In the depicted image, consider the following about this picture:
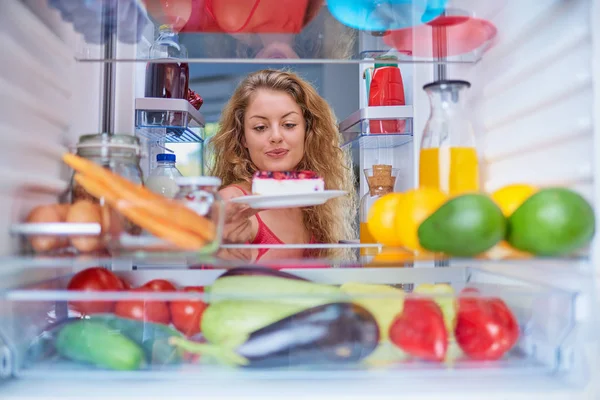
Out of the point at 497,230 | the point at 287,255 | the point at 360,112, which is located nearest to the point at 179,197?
the point at 497,230

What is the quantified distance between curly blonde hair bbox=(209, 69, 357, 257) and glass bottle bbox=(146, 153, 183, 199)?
1.82ft

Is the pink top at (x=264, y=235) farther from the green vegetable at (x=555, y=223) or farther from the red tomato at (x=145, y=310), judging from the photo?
the green vegetable at (x=555, y=223)

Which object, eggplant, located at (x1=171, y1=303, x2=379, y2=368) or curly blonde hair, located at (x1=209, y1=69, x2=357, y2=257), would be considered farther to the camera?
curly blonde hair, located at (x1=209, y1=69, x2=357, y2=257)

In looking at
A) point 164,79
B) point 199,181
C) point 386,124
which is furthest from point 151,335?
point 164,79

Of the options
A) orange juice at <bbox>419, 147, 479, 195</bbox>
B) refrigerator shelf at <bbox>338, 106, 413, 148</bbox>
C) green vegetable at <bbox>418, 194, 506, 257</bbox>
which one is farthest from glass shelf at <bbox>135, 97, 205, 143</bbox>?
green vegetable at <bbox>418, 194, 506, 257</bbox>

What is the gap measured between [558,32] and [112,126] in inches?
38.6

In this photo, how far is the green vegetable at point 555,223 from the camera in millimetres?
790

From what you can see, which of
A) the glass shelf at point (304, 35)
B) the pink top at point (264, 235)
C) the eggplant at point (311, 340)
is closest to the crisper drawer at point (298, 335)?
the eggplant at point (311, 340)

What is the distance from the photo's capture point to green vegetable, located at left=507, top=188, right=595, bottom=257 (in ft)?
2.59

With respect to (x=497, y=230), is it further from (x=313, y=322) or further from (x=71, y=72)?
(x=71, y=72)

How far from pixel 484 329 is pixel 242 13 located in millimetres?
705

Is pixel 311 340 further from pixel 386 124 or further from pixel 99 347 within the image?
pixel 386 124

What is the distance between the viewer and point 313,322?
32.3 inches

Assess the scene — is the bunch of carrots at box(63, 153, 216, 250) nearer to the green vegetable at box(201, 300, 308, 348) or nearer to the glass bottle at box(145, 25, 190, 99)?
the green vegetable at box(201, 300, 308, 348)
